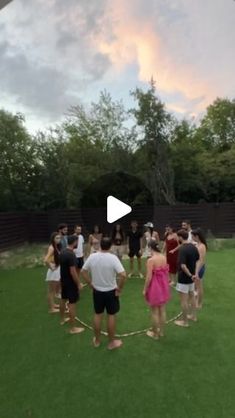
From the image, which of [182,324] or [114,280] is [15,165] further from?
[114,280]

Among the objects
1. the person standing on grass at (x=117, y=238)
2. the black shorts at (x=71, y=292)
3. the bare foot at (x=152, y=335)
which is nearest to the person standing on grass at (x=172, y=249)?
the person standing on grass at (x=117, y=238)

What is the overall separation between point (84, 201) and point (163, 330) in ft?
57.0

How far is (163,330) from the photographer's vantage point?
684cm

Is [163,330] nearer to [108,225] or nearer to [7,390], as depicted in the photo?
[7,390]

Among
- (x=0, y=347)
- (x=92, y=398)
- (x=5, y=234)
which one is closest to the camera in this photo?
(x=92, y=398)

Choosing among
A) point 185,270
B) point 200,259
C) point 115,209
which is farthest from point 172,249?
point 115,209

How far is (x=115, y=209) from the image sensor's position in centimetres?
2312

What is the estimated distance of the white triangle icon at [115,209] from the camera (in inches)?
824

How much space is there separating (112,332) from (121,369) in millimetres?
741

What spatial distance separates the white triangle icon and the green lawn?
41.2 ft

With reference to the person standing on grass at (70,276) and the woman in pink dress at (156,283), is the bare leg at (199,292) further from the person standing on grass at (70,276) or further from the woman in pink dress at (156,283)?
the person standing on grass at (70,276)

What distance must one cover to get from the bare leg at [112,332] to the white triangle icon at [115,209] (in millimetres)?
14092

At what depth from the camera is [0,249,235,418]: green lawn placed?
463cm

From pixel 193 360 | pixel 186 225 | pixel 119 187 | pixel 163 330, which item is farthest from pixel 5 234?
pixel 193 360
